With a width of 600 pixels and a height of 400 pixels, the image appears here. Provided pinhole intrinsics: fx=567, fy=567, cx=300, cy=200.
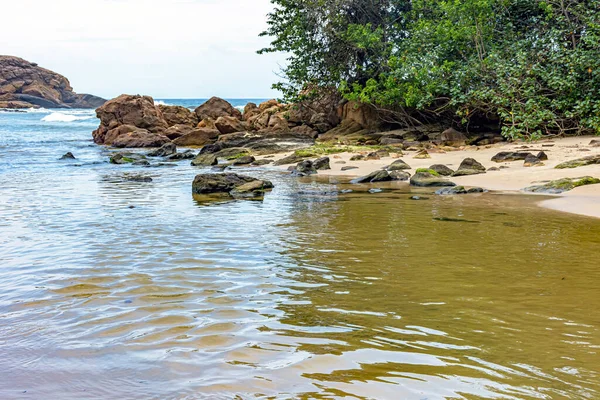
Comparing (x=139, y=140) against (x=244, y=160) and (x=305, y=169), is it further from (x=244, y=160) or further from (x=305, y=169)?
(x=305, y=169)

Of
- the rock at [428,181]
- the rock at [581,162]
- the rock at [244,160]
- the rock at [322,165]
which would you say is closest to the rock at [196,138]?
the rock at [244,160]

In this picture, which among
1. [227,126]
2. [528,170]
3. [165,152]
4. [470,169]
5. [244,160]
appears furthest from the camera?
[227,126]

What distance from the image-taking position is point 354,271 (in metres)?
5.21

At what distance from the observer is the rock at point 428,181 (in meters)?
11.9

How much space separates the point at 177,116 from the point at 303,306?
34.7 meters

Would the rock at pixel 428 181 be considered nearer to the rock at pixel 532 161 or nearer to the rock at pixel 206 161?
the rock at pixel 532 161

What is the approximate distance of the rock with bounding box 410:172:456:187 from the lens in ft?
38.9

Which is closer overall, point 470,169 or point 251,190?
point 251,190

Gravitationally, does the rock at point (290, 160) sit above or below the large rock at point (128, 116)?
below

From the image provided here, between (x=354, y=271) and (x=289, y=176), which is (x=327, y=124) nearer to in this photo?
(x=289, y=176)

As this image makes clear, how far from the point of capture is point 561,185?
34.3 feet

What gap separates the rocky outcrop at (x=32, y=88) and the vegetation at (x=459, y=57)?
8021 cm

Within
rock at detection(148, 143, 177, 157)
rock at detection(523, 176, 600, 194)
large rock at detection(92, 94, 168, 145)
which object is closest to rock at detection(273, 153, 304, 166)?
rock at detection(148, 143, 177, 157)

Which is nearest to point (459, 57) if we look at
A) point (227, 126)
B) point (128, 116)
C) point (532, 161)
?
point (532, 161)
